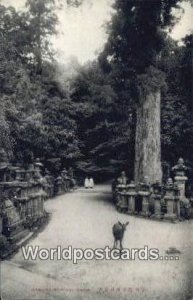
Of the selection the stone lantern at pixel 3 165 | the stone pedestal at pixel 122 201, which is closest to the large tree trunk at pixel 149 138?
the stone pedestal at pixel 122 201

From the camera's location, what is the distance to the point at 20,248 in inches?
344

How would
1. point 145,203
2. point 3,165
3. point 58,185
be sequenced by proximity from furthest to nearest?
point 58,185, point 145,203, point 3,165

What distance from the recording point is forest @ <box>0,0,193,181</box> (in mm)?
11523

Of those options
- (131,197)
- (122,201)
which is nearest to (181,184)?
(131,197)

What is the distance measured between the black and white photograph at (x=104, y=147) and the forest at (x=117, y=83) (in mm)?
37

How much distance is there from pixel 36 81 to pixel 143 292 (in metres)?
8.32

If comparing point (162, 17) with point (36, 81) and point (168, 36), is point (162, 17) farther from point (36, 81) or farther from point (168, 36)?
point (36, 81)

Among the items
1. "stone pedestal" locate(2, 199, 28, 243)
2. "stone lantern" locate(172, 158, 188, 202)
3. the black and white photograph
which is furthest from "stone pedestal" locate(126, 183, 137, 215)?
"stone pedestal" locate(2, 199, 28, 243)

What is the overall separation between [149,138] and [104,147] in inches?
193

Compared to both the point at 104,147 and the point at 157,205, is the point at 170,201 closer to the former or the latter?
the point at 157,205

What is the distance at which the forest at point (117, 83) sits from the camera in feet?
37.8

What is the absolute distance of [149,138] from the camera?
1366cm

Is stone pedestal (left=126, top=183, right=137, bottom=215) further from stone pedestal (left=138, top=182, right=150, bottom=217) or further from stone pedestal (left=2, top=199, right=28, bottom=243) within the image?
stone pedestal (left=2, top=199, right=28, bottom=243)

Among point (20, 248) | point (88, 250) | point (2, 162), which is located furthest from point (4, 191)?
point (88, 250)
